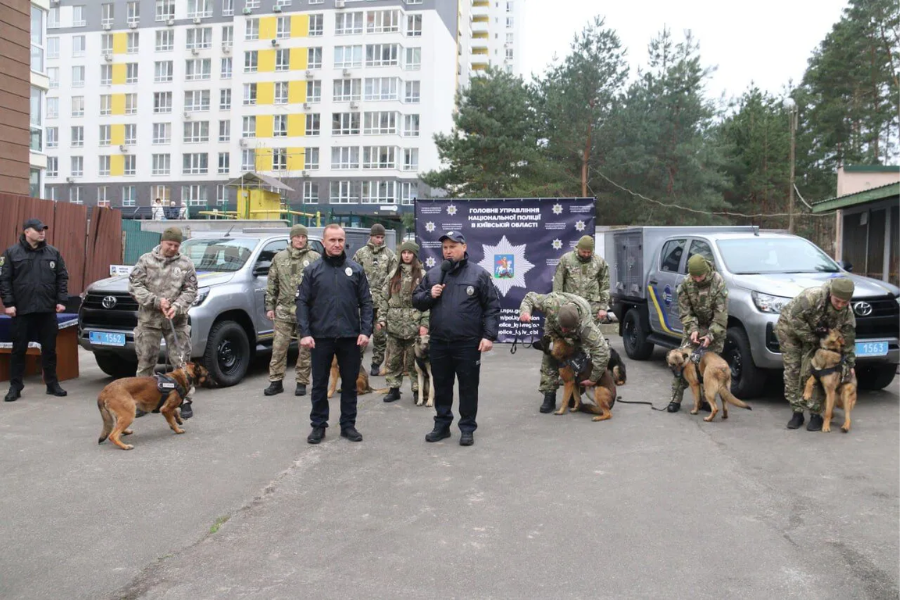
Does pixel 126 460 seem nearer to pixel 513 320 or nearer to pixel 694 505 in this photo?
pixel 694 505

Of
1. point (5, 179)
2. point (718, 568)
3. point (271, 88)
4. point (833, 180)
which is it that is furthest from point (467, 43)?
point (718, 568)

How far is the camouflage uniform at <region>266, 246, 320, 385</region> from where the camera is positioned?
9.02m

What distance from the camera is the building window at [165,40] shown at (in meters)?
63.7

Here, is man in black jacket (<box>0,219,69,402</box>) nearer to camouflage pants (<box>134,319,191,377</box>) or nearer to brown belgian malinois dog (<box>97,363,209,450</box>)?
camouflage pants (<box>134,319,191,377</box>)

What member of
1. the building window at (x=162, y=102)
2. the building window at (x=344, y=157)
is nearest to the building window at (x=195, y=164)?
the building window at (x=162, y=102)

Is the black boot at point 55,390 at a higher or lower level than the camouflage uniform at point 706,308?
lower

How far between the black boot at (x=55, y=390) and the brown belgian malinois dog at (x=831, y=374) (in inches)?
314

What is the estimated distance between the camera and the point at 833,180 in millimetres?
37562

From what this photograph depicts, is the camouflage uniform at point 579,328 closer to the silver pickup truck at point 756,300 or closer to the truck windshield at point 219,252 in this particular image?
the silver pickup truck at point 756,300

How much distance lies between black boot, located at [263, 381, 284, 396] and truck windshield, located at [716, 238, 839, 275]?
5570mm

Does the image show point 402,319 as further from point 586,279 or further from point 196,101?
point 196,101

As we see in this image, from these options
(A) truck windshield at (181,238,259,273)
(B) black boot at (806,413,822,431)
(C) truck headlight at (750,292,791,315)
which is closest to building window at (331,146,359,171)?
(A) truck windshield at (181,238,259,273)

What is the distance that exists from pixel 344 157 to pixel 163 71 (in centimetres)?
1758

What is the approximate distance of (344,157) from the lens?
2406 inches
